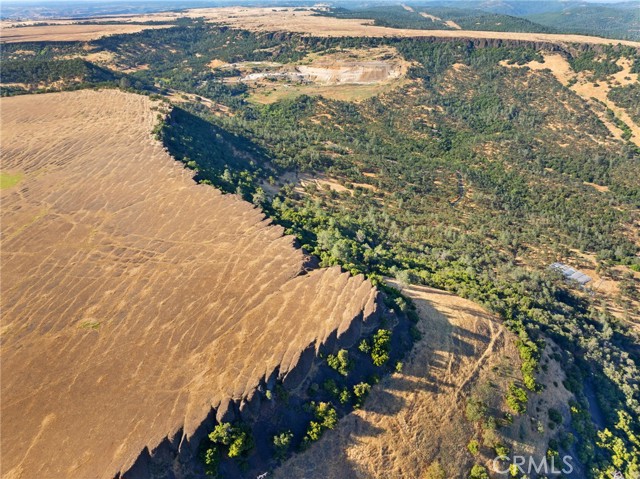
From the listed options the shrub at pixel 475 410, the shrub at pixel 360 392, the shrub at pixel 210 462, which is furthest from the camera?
the shrub at pixel 475 410

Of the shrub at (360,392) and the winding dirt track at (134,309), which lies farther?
the shrub at (360,392)

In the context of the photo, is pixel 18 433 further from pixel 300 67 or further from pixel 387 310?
pixel 300 67

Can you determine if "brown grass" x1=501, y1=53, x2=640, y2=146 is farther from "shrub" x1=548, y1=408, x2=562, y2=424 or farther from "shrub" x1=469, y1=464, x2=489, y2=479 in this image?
"shrub" x1=469, y1=464, x2=489, y2=479

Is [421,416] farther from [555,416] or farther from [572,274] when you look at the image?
[572,274]

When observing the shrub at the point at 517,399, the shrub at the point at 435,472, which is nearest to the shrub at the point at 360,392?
the shrub at the point at 435,472

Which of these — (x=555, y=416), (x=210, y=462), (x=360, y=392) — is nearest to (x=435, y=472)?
(x=360, y=392)

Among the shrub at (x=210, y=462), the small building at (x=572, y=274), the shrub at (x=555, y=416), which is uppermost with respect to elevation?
the shrub at (x=210, y=462)

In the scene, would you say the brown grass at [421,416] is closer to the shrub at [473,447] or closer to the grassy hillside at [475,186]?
the shrub at [473,447]
